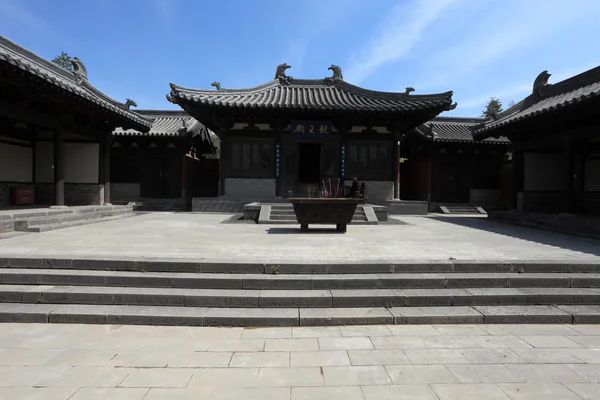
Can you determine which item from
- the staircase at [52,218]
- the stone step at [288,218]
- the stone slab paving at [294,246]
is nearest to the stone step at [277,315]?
the stone slab paving at [294,246]

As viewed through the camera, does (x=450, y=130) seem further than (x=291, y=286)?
Yes

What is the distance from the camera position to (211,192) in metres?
20.0

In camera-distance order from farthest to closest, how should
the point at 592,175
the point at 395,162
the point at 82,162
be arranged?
the point at 395,162 → the point at 82,162 → the point at 592,175

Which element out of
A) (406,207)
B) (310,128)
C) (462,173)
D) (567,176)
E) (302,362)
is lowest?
(302,362)

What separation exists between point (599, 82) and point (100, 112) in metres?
15.6

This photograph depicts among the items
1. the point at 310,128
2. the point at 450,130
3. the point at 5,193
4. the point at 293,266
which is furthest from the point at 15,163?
the point at 450,130

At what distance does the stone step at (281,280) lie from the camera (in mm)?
4156

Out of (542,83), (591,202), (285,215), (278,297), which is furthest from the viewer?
(542,83)

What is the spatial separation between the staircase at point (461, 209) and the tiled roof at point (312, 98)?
18.6 feet

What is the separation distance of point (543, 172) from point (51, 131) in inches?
689

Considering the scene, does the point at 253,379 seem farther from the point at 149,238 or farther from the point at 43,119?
the point at 43,119

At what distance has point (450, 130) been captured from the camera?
18531mm

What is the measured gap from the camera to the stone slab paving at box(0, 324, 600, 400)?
7.74 feet

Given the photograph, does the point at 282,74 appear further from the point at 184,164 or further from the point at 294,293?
the point at 294,293
